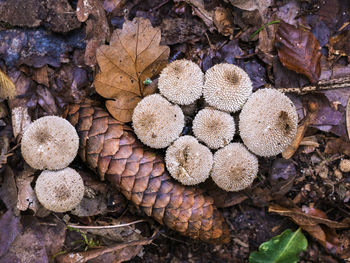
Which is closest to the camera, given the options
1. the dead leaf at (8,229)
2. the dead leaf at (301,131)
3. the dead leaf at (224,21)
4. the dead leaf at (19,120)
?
the dead leaf at (8,229)

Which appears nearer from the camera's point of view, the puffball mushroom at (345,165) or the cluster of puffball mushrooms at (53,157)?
the cluster of puffball mushrooms at (53,157)

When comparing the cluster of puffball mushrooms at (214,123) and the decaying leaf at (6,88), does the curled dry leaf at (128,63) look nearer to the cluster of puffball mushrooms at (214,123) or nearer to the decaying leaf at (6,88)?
the cluster of puffball mushrooms at (214,123)

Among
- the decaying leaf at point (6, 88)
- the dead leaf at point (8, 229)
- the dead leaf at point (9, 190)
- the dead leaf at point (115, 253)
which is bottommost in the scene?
the dead leaf at point (115, 253)

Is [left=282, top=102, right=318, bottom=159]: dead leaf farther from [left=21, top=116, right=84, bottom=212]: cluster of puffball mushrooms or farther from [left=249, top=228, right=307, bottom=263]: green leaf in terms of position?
[left=21, top=116, right=84, bottom=212]: cluster of puffball mushrooms

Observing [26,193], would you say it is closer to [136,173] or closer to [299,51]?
[136,173]

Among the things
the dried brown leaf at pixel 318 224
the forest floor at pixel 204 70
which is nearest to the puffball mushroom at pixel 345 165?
the forest floor at pixel 204 70

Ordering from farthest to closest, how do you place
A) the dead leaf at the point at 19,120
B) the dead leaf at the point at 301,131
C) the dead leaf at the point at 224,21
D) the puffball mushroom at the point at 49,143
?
the dead leaf at the point at 224,21 → the dead leaf at the point at 301,131 → the dead leaf at the point at 19,120 → the puffball mushroom at the point at 49,143

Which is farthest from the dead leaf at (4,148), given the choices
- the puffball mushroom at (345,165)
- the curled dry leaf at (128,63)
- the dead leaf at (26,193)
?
the puffball mushroom at (345,165)

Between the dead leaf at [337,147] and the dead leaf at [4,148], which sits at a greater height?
the dead leaf at [337,147]

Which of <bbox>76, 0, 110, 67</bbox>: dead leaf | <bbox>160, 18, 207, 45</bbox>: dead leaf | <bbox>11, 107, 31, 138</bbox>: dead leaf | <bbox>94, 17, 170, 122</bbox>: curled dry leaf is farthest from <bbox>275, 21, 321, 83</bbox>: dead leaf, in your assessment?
<bbox>11, 107, 31, 138</bbox>: dead leaf
